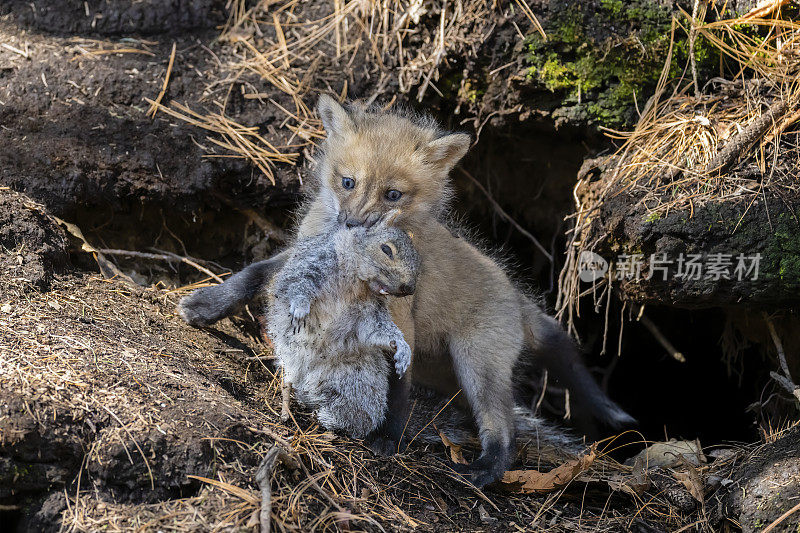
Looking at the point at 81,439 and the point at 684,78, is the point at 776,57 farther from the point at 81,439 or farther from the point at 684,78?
the point at 81,439

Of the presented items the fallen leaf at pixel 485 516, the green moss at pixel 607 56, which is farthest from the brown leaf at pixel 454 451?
the green moss at pixel 607 56

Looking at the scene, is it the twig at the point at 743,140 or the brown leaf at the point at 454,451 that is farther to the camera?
the twig at the point at 743,140

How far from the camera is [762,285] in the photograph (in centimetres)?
392

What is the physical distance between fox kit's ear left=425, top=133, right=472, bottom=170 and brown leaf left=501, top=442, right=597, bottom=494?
1.82m

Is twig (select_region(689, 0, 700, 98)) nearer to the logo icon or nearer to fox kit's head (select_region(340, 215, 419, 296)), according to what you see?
the logo icon

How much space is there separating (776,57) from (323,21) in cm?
302

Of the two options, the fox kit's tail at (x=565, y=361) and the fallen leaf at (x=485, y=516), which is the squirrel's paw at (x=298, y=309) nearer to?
the fallen leaf at (x=485, y=516)

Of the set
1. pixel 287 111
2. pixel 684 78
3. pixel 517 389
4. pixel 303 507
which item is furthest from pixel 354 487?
pixel 684 78

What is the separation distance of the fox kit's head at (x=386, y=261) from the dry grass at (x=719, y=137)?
1697mm

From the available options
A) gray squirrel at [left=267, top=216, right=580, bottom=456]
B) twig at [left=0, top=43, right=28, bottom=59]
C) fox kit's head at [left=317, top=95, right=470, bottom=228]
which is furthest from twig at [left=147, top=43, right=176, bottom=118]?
gray squirrel at [left=267, top=216, right=580, bottom=456]

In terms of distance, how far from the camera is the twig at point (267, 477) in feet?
7.98

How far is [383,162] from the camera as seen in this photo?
3.72 metres

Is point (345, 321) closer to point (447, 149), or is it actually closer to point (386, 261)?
point (386, 261)

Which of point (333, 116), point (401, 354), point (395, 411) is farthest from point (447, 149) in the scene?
point (395, 411)
